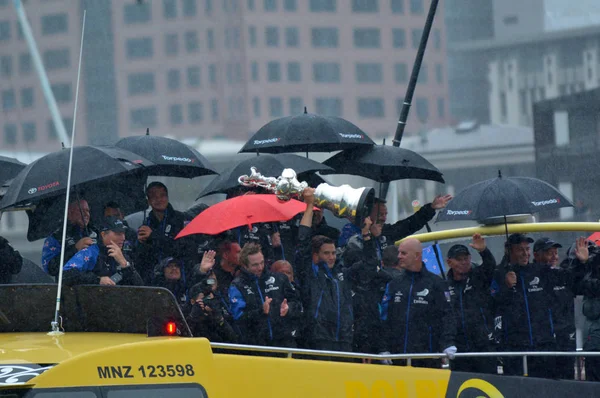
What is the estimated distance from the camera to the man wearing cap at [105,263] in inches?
275

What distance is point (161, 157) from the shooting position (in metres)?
9.36

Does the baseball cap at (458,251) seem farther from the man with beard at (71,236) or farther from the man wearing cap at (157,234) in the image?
the man with beard at (71,236)

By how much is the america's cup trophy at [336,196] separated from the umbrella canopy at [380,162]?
1649 millimetres

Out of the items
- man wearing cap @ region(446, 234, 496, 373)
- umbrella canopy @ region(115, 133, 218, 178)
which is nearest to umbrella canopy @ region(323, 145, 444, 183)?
umbrella canopy @ region(115, 133, 218, 178)

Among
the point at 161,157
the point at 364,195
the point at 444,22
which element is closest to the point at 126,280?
the point at 364,195

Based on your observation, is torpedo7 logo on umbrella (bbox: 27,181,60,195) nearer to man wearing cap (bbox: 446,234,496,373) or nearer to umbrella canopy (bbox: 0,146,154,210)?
umbrella canopy (bbox: 0,146,154,210)

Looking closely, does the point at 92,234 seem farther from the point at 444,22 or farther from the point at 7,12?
the point at 444,22

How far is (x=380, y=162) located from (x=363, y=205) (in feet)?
7.72

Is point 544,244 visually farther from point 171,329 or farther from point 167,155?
point 171,329

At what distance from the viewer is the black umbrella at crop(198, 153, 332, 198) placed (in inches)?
353

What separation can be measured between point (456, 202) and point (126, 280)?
117 inches

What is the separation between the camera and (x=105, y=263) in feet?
23.9

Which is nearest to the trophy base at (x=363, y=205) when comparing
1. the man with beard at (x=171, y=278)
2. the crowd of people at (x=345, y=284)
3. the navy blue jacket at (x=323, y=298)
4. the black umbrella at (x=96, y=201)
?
the crowd of people at (x=345, y=284)

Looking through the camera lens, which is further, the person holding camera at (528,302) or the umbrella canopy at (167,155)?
the umbrella canopy at (167,155)
